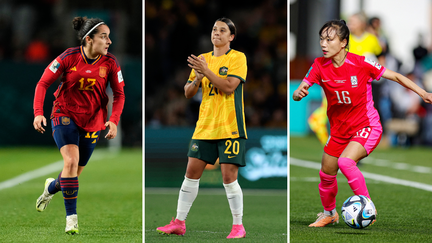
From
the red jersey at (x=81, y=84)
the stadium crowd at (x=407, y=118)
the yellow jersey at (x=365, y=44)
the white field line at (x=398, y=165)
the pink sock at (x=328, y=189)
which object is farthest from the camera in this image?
the stadium crowd at (x=407, y=118)

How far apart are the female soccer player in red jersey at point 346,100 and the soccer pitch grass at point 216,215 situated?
0.66m

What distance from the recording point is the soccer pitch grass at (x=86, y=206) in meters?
5.49

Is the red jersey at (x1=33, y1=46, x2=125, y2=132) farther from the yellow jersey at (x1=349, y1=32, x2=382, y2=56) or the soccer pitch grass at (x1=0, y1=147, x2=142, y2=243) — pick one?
the yellow jersey at (x1=349, y1=32, x2=382, y2=56)

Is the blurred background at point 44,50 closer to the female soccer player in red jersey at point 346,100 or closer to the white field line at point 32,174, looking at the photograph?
the white field line at point 32,174

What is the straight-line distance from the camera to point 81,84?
5539 millimetres

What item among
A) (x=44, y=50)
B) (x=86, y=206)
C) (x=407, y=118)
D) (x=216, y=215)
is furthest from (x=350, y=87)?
(x=44, y=50)

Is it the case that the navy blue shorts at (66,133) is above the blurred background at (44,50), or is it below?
below

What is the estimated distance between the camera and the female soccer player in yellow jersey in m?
5.28

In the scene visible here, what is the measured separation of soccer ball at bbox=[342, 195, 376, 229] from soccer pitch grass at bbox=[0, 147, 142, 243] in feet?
6.38

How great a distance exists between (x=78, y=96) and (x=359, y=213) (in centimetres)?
287

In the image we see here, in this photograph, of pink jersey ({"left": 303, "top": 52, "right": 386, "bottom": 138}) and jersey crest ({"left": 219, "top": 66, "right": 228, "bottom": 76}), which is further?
pink jersey ({"left": 303, "top": 52, "right": 386, "bottom": 138})

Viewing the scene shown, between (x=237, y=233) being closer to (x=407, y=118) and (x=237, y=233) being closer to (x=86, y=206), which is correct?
(x=86, y=206)

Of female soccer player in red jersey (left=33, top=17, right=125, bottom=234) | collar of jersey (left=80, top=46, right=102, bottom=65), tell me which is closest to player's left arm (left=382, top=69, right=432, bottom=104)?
female soccer player in red jersey (left=33, top=17, right=125, bottom=234)

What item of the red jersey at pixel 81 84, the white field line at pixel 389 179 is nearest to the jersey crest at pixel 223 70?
the red jersey at pixel 81 84
